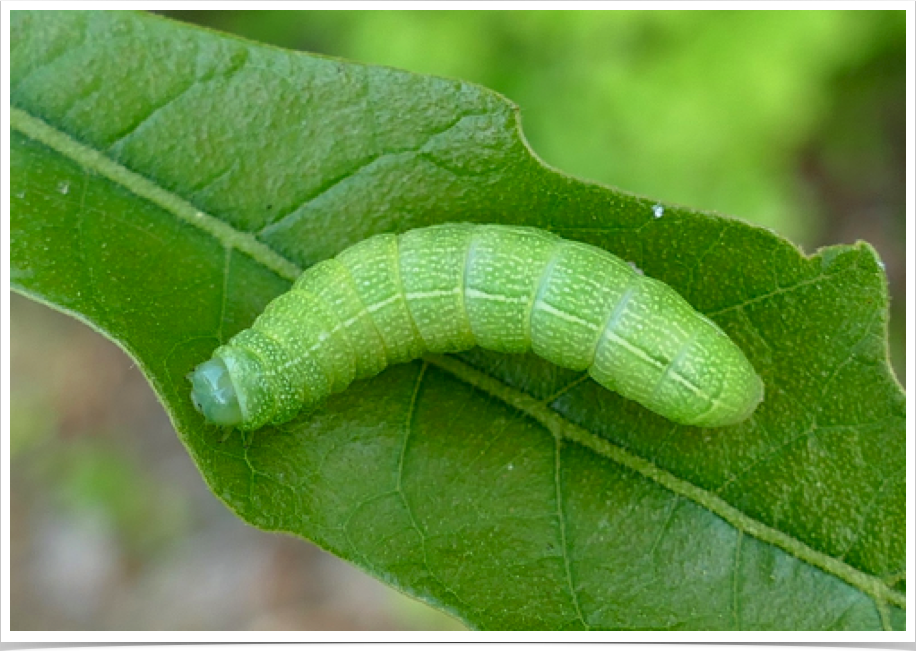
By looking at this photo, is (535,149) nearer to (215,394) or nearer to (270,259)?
(270,259)

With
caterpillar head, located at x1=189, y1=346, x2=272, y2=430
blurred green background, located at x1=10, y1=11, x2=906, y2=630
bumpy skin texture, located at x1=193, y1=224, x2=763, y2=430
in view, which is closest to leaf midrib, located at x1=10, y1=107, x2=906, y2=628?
bumpy skin texture, located at x1=193, y1=224, x2=763, y2=430

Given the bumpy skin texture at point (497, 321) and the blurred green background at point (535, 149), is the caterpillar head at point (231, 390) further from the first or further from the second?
the blurred green background at point (535, 149)

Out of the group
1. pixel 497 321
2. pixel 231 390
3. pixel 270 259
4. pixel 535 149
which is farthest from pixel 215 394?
pixel 535 149

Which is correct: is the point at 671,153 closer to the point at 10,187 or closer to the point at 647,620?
the point at 647,620

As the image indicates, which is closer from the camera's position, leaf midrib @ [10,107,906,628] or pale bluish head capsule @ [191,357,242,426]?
pale bluish head capsule @ [191,357,242,426]

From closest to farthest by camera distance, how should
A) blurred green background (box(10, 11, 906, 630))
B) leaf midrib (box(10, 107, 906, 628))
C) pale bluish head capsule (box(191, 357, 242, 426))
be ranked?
pale bluish head capsule (box(191, 357, 242, 426)) < leaf midrib (box(10, 107, 906, 628)) < blurred green background (box(10, 11, 906, 630))

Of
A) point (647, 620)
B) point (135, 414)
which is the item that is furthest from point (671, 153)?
point (135, 414)

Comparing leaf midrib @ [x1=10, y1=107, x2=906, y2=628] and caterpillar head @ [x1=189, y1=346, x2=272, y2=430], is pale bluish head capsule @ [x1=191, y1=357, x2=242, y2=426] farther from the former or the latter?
leaf midrib @ [x1=10, y1=107, x2=906, y2=628]
